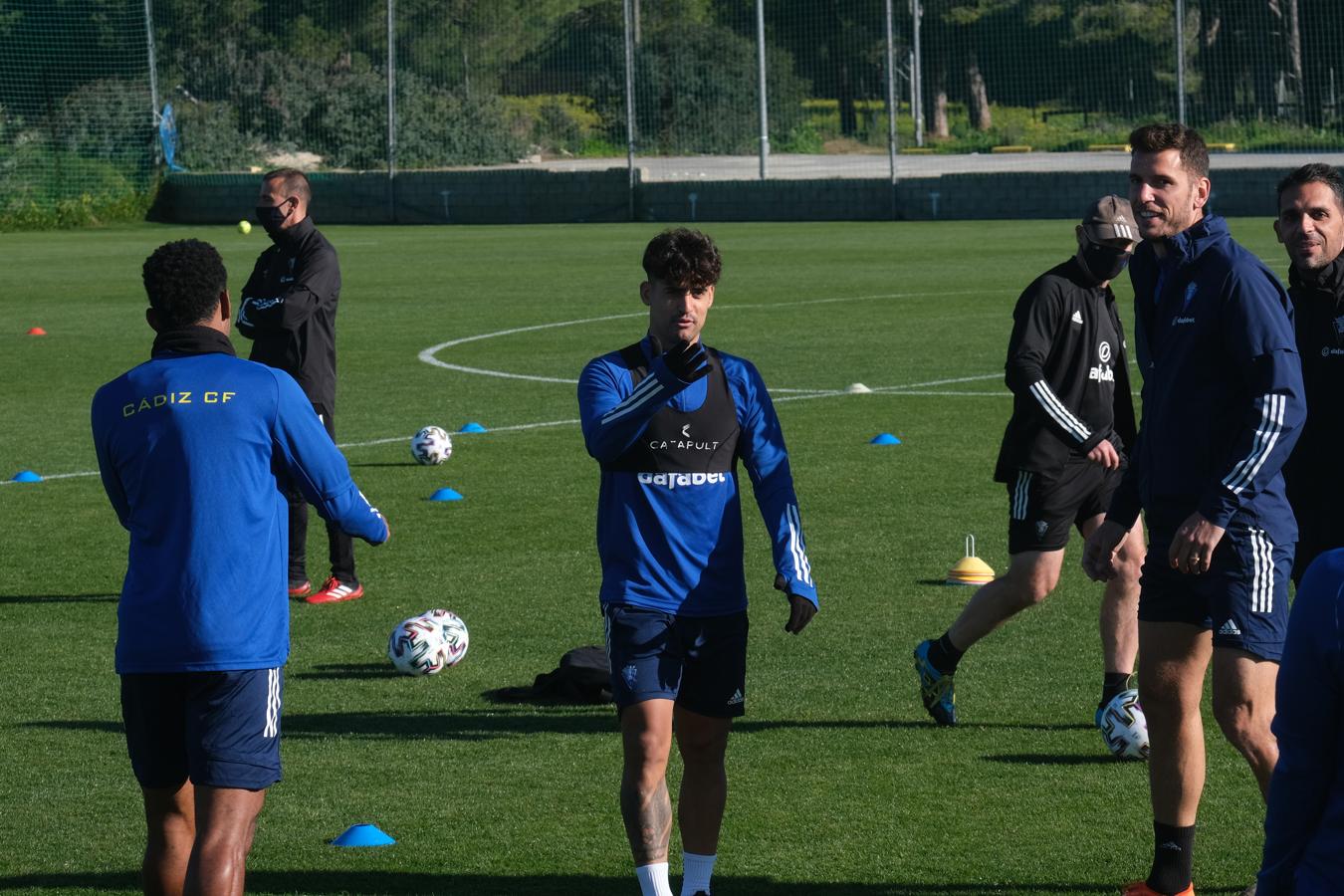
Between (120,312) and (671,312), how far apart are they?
2252cm

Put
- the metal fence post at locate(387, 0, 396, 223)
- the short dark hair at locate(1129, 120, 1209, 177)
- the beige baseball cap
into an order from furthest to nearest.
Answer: the metal fence post at locate(387, 0, 396, 223) → the beige baseball cap → the short dark hair at locate(1129, 120, 1209, 177)

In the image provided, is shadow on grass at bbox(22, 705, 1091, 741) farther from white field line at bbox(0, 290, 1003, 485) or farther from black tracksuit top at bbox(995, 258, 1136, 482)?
white field line at bbox(0, 290, 1003, 485)

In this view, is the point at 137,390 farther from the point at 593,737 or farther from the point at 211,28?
the point at 211,28

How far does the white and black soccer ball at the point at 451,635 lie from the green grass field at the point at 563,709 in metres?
0.07

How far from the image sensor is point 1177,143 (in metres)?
5.81

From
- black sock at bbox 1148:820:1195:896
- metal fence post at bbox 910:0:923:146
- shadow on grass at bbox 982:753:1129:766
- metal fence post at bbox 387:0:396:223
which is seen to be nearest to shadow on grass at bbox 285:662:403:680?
shadow on grass at bbox 982:753:1129:766

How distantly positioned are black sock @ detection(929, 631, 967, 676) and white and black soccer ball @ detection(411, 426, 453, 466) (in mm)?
7461

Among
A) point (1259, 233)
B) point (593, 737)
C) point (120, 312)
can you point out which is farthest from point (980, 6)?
point (593, 737)

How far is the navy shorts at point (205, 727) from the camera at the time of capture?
5125 millimetres

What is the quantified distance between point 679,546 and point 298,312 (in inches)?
206

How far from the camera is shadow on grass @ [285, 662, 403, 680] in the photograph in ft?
29.9

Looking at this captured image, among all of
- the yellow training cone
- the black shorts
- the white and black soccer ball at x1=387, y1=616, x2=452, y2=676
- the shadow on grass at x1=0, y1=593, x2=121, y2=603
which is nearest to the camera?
the black shorts

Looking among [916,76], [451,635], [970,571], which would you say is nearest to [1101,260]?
[970,571]

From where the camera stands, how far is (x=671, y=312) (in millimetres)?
5621
